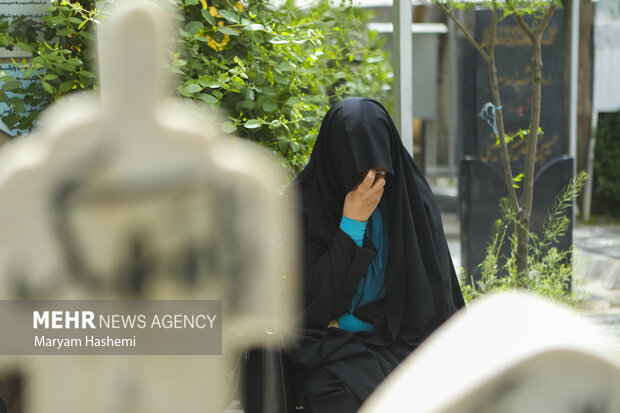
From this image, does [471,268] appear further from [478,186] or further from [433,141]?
[433,141]

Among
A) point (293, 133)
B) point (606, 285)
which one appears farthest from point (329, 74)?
point (606, 285)

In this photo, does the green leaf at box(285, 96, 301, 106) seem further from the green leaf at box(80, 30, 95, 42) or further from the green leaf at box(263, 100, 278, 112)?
the green leaf at box(80, 30, 95, 42)

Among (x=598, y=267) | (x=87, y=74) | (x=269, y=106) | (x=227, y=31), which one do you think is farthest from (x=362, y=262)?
(x=598, y=267)

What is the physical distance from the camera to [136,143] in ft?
2.12

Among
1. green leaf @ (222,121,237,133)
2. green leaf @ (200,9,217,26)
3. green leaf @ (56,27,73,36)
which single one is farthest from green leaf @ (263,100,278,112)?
green leaf @ (56,27,73,36)

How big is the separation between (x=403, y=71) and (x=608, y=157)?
9863 millimetres

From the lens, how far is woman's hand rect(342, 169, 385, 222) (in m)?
2.12

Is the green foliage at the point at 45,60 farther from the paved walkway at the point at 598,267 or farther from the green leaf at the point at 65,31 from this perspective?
the paved walkway at the point at 598,267

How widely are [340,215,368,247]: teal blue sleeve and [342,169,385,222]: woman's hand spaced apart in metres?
0.01

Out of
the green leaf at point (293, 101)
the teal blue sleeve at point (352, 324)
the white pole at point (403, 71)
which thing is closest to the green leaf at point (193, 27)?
the green leaf at point (293, 101)

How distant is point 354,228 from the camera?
2195 mm

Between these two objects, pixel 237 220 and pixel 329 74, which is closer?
pixel 237 220

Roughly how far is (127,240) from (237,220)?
0.10 metres

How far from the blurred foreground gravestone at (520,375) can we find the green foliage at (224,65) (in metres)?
1.70
